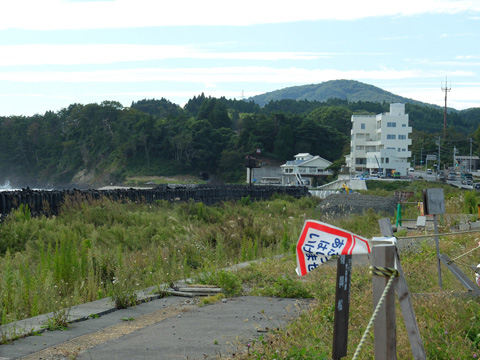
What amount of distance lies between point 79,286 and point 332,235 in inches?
235

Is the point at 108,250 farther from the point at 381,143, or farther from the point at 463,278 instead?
the point at 381,143

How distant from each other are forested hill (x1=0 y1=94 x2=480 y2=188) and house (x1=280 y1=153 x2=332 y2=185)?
5309mm

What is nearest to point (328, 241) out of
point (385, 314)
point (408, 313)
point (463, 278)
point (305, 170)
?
point (385, 314)

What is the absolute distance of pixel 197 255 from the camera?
12484 mm

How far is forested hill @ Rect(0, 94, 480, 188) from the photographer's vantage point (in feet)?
357

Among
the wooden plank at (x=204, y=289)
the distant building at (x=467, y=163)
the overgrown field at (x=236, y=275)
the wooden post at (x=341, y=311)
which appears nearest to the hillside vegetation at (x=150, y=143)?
the distant building at (x=467, y=163)

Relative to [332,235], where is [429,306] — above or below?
below

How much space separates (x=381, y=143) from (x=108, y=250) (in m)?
91.2

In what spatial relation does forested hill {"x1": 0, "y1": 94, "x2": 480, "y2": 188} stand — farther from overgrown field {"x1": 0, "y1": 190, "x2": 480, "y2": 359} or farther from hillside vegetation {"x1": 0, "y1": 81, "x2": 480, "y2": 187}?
overgrown field {"x1": 0, "y1": 190, "x2": 480, "y2": 359}

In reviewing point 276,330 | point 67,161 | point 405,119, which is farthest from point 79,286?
point 67,161

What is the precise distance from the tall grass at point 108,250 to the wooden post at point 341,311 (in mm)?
3628

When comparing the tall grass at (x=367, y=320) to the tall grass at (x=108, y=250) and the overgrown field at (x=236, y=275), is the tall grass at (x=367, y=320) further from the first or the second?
the tall grass at (x=108, y=250)

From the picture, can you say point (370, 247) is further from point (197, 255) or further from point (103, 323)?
Result: point (197, 255)

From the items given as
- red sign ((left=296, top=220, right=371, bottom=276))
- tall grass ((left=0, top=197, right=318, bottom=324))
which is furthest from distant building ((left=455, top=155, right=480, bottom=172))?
red sign ((left=296, top=220, right=371, bottom=276))
